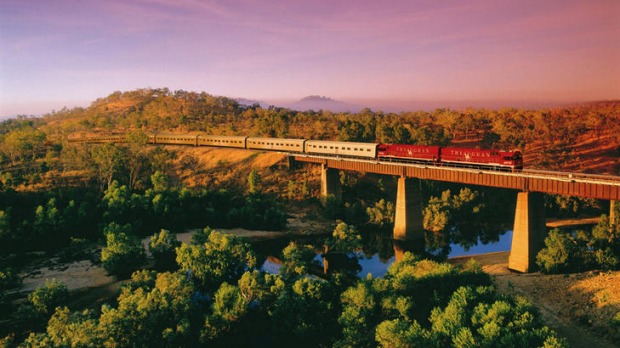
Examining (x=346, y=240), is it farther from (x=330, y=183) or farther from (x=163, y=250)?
(x=163, y=250)

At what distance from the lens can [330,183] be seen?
78.8 m

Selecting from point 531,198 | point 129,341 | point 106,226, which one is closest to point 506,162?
point 531,198

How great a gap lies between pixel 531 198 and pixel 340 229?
2359 cm

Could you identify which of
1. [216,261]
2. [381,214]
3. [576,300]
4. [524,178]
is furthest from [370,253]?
[576,300]

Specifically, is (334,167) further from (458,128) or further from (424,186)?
(458,128)

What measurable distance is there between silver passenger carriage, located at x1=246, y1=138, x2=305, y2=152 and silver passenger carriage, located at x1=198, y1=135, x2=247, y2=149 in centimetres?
245

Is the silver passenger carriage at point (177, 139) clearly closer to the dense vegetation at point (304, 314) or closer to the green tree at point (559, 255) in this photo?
the dense vegetation at point (304, 314)

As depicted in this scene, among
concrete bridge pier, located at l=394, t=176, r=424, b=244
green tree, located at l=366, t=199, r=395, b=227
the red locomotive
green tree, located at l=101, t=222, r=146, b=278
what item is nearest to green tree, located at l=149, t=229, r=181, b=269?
green tree, located at l=101, t=222, r=146, b=278

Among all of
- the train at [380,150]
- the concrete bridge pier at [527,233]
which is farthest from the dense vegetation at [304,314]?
the train at [380,150]

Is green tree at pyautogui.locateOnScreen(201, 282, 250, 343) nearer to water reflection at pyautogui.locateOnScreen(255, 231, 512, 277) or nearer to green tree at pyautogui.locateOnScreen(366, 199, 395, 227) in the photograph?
water reflection at pyautogui.locateOnScreen(255, 231, 512, 277)

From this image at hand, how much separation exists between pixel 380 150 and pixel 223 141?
44.1 m

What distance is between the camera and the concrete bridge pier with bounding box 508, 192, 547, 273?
48656mm

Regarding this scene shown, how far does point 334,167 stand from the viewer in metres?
76.0

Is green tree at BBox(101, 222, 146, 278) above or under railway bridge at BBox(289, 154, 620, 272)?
under
